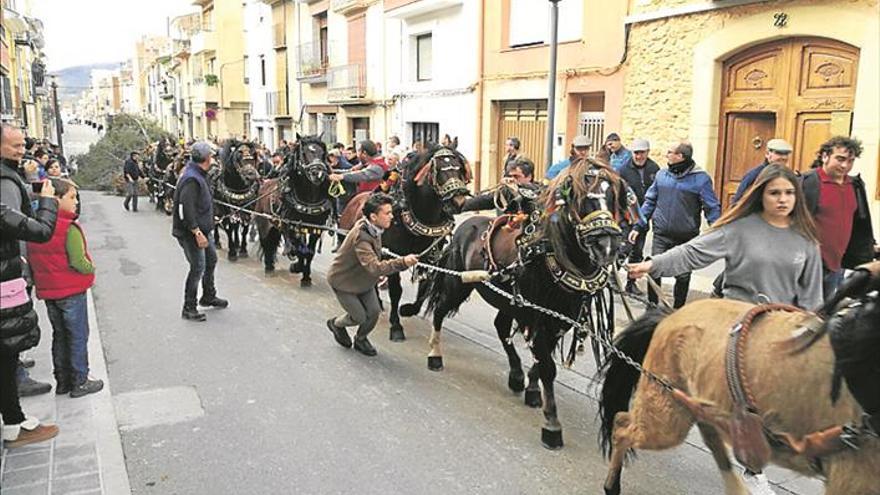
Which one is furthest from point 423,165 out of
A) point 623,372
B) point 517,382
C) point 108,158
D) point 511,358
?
point 108,158

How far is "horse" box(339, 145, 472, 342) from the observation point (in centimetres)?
645

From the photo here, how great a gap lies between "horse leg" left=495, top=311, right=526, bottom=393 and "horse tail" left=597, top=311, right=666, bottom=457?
151cm

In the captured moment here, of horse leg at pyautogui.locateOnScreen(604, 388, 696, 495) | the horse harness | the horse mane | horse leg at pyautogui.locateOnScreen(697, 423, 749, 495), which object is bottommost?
horse leg at pyautogui.locateOnScreen(697, 423, 749, 495)

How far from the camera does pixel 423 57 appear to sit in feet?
63.1

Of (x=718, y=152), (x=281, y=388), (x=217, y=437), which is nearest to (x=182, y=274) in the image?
(x=281, y=388)

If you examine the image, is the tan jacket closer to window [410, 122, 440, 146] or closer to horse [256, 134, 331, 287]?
horse [256, 134, 331, 287]

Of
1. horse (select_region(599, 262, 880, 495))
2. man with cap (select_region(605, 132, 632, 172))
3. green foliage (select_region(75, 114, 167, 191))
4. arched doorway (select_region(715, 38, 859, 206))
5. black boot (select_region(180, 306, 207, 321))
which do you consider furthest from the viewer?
green foliage (select_region(75, 114, 167, 191))

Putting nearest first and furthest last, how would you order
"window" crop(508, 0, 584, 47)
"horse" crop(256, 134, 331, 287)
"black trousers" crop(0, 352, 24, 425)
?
"black trousers" crop(0, 352, 24, 425) < "horse" crop(256, 134, 331, 287) < "window" crop(508, 0, 584, 47)

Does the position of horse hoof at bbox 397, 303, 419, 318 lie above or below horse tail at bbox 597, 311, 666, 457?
below

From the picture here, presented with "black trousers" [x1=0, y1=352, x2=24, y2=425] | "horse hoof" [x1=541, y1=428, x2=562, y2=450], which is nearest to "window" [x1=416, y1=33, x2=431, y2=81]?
"horse hoof" [x1=541, y1=428, x2=562, y2=450]

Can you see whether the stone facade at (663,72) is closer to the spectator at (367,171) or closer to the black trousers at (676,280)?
the black trousers at (676,280)

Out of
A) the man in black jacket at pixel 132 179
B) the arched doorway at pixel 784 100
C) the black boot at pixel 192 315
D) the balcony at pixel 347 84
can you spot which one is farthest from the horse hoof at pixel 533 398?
the balcony at pixel 347 84

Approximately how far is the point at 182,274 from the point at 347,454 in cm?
651

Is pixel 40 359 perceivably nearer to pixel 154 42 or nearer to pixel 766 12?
pixel 766 12
